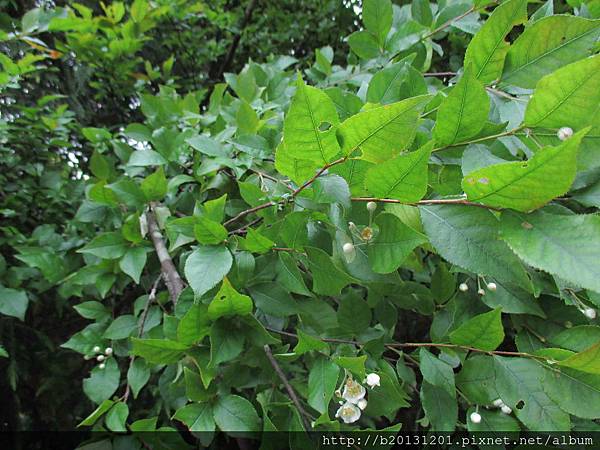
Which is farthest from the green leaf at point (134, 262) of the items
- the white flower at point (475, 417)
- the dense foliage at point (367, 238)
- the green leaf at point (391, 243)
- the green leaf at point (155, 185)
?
the white flower at point (475, 417)

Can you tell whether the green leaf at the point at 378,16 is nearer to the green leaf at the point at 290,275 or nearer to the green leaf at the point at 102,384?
the green leaf at the point at 290,275

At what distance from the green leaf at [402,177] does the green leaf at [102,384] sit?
811 millimetres

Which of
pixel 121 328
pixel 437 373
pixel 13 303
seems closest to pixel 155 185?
pixel 121 328

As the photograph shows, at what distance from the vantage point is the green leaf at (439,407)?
706 millimetres

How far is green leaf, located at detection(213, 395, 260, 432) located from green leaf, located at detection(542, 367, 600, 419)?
1.47 feet

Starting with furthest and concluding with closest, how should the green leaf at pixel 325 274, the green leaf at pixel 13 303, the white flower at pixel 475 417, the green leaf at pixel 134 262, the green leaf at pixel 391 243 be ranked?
1. the green leaf at pixel 13 303
2. the green leaf at pixel 134 262
3. the white flower at pixel 475 417
4. the green leaf at pixel 325 274
5. the green leaf at pixel 391 243

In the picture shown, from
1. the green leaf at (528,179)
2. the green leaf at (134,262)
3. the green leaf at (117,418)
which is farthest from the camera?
the green leaf at (134,262)

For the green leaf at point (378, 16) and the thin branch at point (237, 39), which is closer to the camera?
the green leaf at point (378, 16)

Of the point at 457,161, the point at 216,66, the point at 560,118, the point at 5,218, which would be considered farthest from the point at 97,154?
the point at 216,66

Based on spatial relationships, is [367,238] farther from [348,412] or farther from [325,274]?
[348,412]

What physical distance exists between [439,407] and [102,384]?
736 mm

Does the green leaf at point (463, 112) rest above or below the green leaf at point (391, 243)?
above

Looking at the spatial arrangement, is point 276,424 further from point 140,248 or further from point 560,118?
point 560,118

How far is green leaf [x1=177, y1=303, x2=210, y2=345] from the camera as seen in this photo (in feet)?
2.14
